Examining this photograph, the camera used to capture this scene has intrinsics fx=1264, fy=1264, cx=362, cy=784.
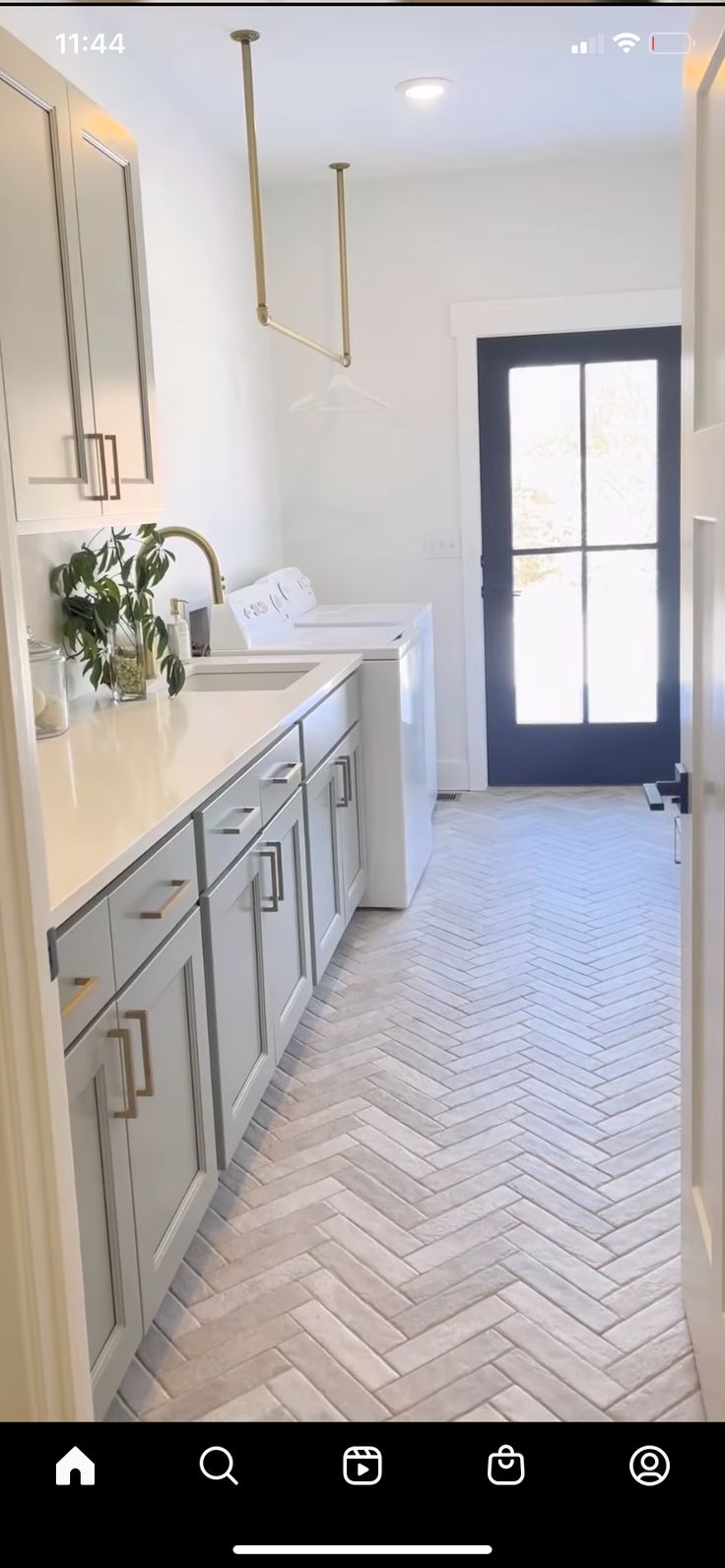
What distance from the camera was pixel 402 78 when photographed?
348cm

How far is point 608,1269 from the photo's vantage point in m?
1.95

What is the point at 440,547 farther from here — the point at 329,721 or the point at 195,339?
the point at 329,721

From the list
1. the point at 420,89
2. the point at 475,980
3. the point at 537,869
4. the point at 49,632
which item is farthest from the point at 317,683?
the point at 420,89

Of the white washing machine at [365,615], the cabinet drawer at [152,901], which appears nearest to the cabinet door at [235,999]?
the cabinet drawer at [152,901]

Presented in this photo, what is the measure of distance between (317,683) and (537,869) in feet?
4.58

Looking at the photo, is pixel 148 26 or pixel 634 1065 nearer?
pixel 634 1065

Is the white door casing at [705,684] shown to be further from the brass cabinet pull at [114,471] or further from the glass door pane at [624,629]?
the glass door pane at [624,629]

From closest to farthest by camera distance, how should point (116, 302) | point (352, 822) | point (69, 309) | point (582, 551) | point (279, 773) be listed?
point (69, 309) < point (116, 302) < point (279, 773) < point (352, 822) < point (582, 551)

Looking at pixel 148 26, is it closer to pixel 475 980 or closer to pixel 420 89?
pixel 420 89

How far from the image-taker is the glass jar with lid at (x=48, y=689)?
232cm

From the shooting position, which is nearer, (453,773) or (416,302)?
(416,302)
